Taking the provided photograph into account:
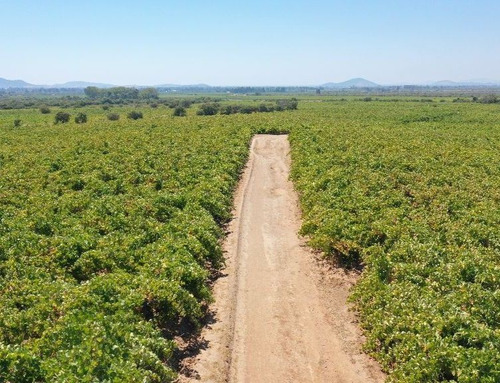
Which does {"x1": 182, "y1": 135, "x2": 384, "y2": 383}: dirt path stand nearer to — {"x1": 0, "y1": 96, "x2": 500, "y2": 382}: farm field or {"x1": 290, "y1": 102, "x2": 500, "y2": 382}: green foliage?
{"x1": 0, "y1": 96, "x2": 500, "y2": 382}: farm field

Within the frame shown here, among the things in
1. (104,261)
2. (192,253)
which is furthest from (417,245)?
(104,261)

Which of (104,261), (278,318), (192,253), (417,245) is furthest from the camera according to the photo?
(192,253)

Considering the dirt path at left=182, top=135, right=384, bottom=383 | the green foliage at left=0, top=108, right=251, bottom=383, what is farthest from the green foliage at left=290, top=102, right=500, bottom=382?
the green foliage at left=0, top=108, right=251, bottom=383

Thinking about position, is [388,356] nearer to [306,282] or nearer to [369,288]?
[369,288]

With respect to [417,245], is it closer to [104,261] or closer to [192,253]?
[192,253]

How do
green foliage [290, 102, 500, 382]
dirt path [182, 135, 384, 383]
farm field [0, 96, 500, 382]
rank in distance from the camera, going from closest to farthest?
farm field [0, 96, 500, 382]
green foliage [290, 102, 500, 382]
dirt path [182, 135, 384, 383]

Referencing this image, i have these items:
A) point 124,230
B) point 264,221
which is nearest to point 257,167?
point 264,221

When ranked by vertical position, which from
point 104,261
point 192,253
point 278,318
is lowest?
point 278,318
